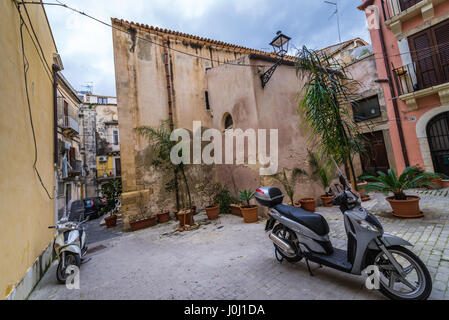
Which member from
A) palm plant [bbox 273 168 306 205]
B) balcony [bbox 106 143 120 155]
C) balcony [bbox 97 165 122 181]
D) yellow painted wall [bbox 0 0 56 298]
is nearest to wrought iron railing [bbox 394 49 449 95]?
palm plant [bbox 273 168 306 205]

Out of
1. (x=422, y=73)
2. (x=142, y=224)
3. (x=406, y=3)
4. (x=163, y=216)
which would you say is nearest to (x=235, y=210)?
(x=163, y=216)

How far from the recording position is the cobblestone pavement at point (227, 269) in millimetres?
2459

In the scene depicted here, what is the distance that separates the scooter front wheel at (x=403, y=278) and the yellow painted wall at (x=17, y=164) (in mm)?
4245

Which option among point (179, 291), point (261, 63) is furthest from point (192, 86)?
point (179, 291)

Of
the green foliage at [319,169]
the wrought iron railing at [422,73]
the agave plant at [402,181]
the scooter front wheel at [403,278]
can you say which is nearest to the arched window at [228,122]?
the green foliage at [319,169]

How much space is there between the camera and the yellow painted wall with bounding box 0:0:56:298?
2.52 meters

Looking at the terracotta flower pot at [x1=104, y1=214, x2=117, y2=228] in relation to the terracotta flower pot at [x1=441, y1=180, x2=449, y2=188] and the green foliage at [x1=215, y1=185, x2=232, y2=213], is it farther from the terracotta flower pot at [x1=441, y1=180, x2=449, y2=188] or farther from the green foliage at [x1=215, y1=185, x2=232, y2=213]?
the terracotta flower pot at [x1=441, y1=180, x2=449, y2=188]

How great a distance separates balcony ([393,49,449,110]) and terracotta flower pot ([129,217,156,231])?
10618 millimetres

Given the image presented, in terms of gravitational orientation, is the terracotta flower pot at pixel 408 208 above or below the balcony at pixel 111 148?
below

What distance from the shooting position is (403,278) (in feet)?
6.66

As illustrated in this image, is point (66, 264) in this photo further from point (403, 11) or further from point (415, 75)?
point (403, 11)

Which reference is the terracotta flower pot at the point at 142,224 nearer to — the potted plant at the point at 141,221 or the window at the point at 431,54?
the potted plant at the point at 141,221

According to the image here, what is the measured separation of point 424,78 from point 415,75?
11.8 inches
